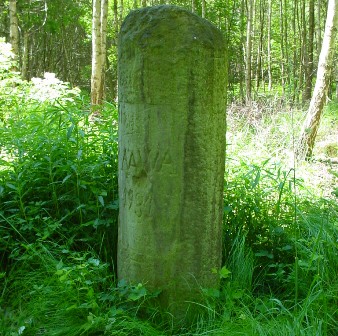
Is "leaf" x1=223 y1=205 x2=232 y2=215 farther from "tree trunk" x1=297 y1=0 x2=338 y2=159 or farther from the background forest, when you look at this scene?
"tree trunk" x1=297 y1=0 x2=338 y2=159

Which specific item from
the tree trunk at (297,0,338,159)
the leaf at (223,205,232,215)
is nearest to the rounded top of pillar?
the leaf at (223,205,232,215)

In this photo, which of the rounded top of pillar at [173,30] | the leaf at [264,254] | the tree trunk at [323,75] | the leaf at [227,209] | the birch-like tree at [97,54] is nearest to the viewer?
the rounded top of pillar at [173,30]

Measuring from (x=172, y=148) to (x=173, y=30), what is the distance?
24.9 inches

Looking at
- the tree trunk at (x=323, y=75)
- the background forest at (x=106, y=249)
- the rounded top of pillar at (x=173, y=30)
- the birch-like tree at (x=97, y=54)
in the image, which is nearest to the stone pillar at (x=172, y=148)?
the rounded top of pillar at (x=173, y=30)

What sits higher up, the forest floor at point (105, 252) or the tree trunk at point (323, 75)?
the tree trunk at point (323, 75)

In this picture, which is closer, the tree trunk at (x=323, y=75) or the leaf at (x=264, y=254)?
the leaf at (x=264, y=254)

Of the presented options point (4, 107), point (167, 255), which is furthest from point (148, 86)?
point (4, 107)

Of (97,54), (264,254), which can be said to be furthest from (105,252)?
(97,54)

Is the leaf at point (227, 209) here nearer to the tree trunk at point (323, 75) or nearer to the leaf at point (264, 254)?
the leaf at point (264, 254)

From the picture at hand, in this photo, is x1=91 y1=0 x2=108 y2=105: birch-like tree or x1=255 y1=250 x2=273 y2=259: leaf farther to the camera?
x1=91 y1=0 x2=108 y2=105: birch-like tree

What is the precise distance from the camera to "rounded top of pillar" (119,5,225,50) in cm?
239

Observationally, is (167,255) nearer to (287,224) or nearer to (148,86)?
(148,86)

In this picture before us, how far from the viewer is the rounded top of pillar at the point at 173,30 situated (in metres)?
2.39

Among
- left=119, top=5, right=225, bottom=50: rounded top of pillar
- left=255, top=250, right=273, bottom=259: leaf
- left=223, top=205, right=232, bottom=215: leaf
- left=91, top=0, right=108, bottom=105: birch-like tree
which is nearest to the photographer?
left=119, top=5, right=225, bottom=50: rounded top of pillar
